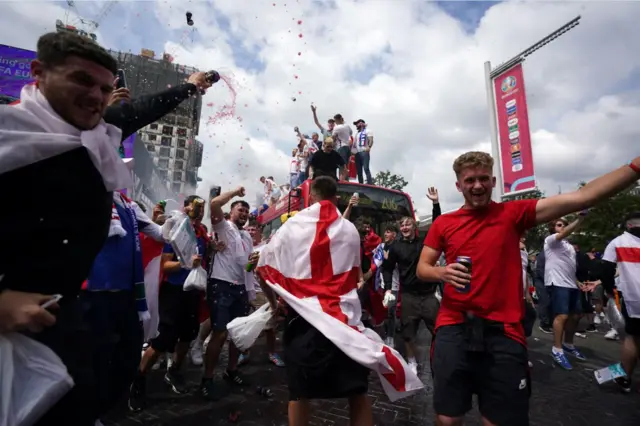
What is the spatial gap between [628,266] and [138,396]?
5939 mm

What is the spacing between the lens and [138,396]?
3961 millimetres

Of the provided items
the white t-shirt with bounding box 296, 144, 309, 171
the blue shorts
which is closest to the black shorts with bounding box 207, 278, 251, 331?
the blue shorts

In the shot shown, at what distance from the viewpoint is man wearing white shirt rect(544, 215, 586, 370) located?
6.15 meters

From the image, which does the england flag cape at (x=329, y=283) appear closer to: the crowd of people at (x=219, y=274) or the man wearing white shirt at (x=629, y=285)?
the crowd of people at (x=219, y=274)

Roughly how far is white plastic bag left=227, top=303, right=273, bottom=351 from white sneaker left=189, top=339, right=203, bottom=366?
297cm

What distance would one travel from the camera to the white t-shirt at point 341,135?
11008mm

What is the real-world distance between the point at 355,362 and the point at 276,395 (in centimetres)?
231

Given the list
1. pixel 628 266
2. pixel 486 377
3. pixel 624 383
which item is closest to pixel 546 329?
pixel 624 383

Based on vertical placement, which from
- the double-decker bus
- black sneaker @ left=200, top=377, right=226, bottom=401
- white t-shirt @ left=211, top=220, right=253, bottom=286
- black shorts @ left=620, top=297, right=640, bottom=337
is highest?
the double-decker bus

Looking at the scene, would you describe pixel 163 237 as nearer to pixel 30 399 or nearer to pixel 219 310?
pixel 219 310

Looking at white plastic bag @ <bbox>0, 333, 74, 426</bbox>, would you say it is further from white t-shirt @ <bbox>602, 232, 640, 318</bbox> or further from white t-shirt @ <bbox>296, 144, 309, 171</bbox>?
white t-shirt @ <bbox>296, 144, 309, 171</bbox>

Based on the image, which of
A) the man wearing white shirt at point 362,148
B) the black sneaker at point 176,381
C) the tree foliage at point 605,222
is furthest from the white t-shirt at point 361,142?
the tree foliage at point 605,222

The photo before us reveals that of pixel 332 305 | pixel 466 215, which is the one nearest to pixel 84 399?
pixel 332 305

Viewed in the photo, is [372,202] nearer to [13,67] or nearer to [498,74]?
[498,74]
